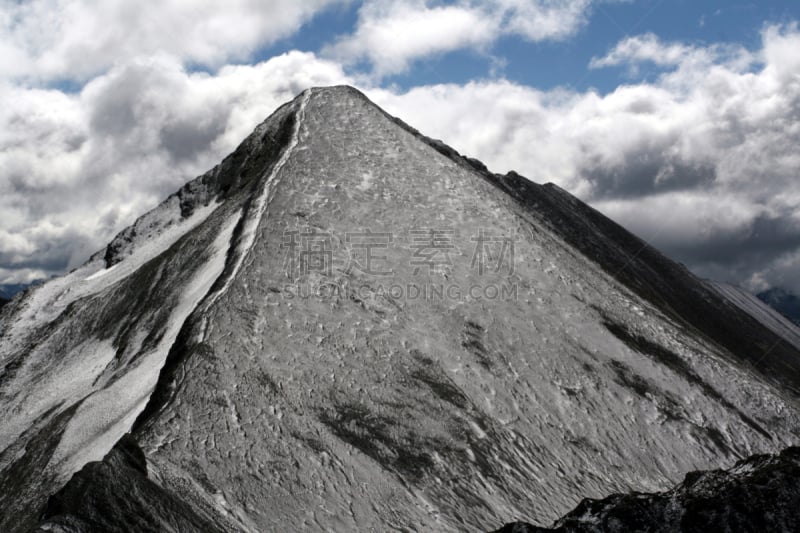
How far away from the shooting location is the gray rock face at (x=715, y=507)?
57.6ft

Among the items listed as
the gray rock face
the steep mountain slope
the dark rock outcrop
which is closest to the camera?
the gray rock face

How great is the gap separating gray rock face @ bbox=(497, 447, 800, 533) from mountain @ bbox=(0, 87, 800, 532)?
11.8 m

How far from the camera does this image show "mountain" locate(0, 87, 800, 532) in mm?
31203

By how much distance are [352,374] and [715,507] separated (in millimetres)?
25654

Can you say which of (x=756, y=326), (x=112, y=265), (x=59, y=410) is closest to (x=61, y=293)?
(x=112, y=265)

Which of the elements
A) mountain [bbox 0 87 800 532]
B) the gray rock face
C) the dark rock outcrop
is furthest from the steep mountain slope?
the dark rock outcrop

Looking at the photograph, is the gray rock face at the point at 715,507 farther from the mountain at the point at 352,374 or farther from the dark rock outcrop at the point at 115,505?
the mountain at the point at 352,374

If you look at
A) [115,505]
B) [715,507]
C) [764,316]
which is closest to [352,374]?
[115,505]

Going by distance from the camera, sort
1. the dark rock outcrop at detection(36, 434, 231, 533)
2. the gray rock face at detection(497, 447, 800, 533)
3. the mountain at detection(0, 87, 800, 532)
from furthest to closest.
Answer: the mountain at detection(0, 87, 800, 532), the dark rock outcrop at detection(36, 434, 231, 533), the gray rock face at detection(497, 447, 800, 533)

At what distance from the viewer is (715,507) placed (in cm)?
1781

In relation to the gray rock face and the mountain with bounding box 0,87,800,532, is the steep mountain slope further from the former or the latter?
the gray rock face

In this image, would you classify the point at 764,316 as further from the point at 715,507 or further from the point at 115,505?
the point at 115,505

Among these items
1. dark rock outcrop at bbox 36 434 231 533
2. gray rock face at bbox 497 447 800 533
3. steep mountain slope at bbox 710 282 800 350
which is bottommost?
dark rock outcrop at bbox 36 434 231 533

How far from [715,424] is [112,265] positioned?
6496 cm
